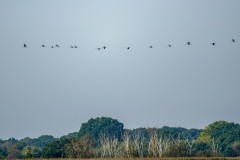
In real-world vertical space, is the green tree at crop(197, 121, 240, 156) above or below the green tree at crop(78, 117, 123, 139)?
below

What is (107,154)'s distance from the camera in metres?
74.9

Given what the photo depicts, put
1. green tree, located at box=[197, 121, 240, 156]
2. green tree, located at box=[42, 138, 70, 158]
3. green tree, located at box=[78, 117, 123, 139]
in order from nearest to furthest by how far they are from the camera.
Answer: green tree, located at box=[42, 138, 70, 158] → green tree, located at box=[197, 121, 240, 156] → green tree, located at box=[78, 117, 123, 139]

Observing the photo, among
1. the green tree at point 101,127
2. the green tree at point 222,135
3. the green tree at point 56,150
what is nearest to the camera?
the green tree at point 56,150

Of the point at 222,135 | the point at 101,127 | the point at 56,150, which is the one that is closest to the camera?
the point at 56,150

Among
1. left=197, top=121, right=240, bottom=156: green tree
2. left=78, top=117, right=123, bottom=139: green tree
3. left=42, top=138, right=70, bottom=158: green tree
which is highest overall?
left=78, top=117, right=123, bottom=139: green tree

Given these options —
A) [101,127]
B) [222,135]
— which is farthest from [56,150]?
[101,127]

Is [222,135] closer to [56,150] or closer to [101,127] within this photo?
[101,127]

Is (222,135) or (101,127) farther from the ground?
(101,127)

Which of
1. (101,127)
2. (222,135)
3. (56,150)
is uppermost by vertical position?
(101,127)

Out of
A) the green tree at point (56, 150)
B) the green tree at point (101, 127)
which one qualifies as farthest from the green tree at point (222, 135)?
the green tree at point (56, 150)

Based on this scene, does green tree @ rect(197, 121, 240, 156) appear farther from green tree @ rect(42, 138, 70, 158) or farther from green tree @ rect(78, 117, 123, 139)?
green tree @ rect(42, 138, 70, 158)

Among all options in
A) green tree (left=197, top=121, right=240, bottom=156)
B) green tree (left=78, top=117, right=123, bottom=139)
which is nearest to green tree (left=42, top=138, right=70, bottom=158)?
green tree (left=197, top=121, right=240, bottom=156)

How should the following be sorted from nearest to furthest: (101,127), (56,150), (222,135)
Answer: (56,150), (222,135), (101,127)

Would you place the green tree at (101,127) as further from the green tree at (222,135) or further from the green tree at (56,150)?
the green tree at (56,150)
